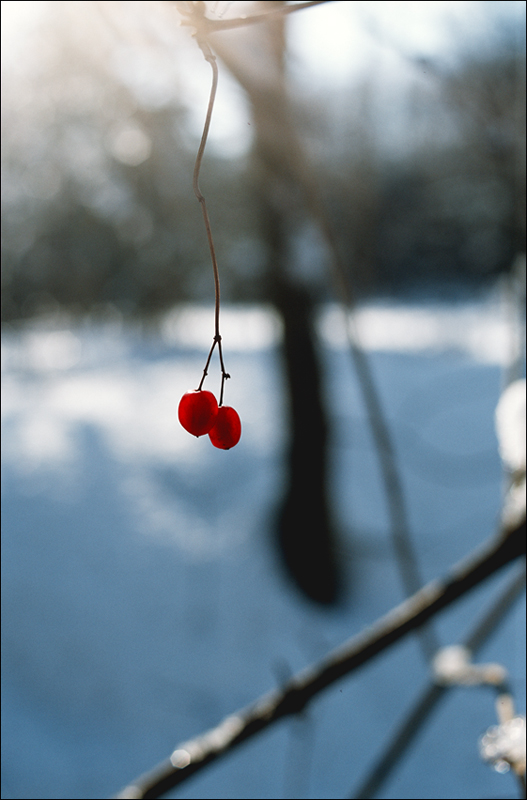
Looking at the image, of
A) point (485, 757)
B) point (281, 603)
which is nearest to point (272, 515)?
point (281, 603)

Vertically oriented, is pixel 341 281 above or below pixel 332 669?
above

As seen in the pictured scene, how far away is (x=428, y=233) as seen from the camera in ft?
9.55

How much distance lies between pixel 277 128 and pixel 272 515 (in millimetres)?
1289

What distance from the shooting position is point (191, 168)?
66.5 inches

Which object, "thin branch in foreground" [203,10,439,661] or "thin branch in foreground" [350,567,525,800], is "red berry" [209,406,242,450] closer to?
"thin branch in foreground" [203,10,439,661]

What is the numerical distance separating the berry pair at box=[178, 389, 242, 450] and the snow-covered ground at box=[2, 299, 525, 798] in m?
0.44

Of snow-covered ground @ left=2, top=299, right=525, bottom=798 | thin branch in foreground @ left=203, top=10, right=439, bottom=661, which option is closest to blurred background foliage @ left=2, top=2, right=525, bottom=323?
thin branch in foreground @ left=203, top=10, right=439, bottom=661

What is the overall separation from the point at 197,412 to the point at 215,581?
1.39 m

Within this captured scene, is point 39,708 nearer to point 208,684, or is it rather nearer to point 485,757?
point 208,684

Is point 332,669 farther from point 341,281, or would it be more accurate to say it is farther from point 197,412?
point 341,281

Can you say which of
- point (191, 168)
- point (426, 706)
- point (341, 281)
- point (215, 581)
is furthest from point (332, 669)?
point (191, 168)

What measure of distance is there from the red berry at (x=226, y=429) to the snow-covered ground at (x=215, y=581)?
436 millimetres

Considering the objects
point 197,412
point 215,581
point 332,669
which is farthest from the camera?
point 215,581

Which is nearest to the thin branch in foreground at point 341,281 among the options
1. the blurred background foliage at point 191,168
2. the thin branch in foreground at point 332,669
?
the blurred background foliage at point 191,168
